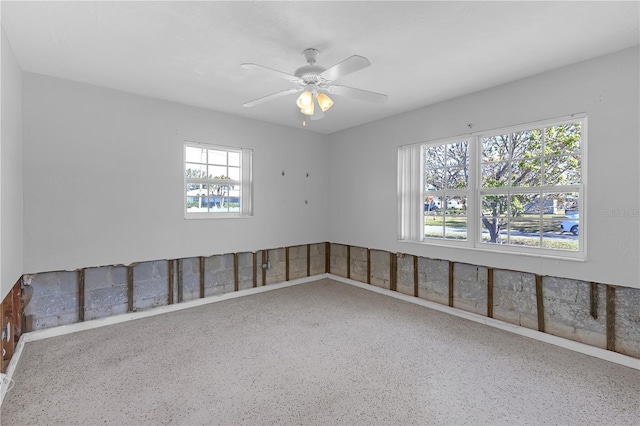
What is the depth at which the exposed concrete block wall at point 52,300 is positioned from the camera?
3.13 meters

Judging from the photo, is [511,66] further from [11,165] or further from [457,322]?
[11,165]

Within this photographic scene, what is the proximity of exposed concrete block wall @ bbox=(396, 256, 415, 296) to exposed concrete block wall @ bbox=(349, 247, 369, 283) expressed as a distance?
25.1 inches

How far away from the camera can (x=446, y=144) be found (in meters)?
4.04

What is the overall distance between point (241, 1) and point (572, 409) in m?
3.46

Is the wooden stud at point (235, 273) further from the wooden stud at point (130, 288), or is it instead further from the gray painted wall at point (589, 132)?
the gray painted wall at point (589, 132)

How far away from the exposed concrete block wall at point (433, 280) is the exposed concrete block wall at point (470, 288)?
124 mm

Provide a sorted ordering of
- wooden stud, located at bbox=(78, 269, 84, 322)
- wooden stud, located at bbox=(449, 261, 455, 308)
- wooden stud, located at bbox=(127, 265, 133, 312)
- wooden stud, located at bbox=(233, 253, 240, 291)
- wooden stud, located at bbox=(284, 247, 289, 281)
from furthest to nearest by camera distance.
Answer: wooden stud, located at bbox=(284, 247, 289, 281)
wooden stud, located at bbox=(233, 253, 240, 291)
wooden stud, located at bbox=(449, 261, 455, 308)
wooden stud, located at bbox=(127, 265, 133, 312)
wooden stud, located at bbox=(78, 269, 84, 322)

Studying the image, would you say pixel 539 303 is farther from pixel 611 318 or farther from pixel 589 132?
pixel 589 132

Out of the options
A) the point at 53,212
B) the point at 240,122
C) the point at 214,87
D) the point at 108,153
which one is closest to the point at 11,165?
the point at 53,212

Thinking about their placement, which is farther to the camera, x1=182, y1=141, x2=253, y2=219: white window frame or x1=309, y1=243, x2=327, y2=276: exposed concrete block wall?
x1=309, y1=243, x2=327, y2=276: exposed concrete block wall

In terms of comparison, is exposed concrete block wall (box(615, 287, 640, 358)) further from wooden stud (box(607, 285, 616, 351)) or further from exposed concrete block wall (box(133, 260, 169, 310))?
exposed concrete block wall (box(133, 260, 169, 310))

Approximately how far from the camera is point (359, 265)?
5117mm

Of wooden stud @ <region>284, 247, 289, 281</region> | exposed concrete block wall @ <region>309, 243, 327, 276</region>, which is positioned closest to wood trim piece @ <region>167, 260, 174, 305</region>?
wooden stud @ <region>284, 247, 289, 281</region>

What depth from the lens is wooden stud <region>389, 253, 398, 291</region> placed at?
4562 millimetres
